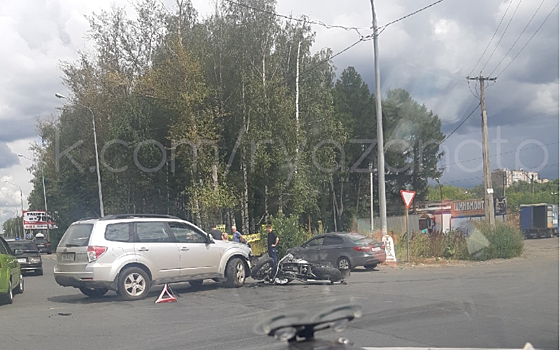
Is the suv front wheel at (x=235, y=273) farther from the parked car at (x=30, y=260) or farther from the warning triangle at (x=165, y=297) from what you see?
the parked car at (x=30, y=260)

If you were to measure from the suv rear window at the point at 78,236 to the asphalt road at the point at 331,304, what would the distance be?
1317mm

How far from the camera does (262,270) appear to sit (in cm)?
1477

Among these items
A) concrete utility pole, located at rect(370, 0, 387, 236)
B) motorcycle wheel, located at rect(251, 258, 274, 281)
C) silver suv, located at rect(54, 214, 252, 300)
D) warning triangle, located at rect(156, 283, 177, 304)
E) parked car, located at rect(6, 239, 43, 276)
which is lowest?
parked car, located at rect(6, 239, 43, 276)

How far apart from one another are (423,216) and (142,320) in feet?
135

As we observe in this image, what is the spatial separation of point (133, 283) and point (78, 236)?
167 centimetres

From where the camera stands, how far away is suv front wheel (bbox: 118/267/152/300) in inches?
494

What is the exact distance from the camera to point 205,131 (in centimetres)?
3161

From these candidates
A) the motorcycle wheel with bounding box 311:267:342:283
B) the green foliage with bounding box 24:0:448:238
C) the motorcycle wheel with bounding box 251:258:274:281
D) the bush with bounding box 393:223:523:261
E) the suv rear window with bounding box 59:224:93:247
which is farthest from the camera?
the green foliage with bounding box 24:0:448:238

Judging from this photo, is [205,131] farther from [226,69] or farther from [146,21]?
[146,21]

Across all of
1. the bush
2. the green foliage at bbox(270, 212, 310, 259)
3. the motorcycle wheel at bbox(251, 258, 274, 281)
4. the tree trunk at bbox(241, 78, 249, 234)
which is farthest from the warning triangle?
the tree trunk at bbox(241, 78, 249, 234)

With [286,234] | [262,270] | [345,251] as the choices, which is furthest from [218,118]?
[262,270]

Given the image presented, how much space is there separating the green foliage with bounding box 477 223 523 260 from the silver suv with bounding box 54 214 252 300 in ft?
30.5

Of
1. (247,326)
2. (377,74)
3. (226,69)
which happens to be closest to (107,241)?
(247,326)

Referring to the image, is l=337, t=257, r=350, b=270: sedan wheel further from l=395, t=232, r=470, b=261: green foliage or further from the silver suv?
the silver suv
